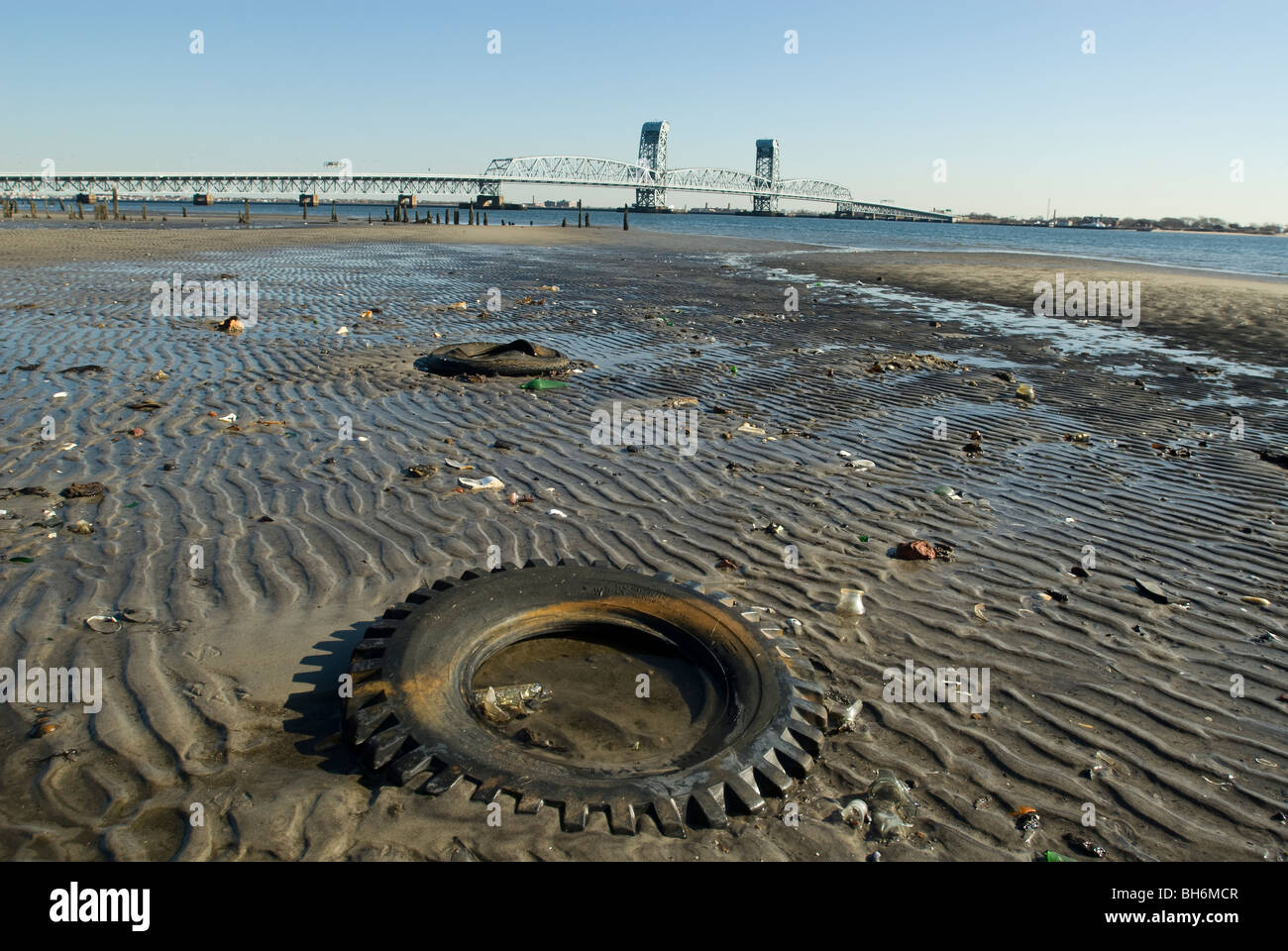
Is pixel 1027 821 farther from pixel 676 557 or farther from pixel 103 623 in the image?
pixel 103 623

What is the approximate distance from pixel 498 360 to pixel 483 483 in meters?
4.08

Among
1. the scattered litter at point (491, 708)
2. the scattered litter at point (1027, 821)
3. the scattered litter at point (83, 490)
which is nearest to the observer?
the scattered litter at point (1027, 821)

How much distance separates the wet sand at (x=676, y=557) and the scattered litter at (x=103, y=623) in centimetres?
5

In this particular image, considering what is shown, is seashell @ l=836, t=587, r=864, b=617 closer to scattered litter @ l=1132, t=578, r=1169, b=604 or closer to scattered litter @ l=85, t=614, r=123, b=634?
scattered litter @ l=1132, t=578, r=1169, b=604

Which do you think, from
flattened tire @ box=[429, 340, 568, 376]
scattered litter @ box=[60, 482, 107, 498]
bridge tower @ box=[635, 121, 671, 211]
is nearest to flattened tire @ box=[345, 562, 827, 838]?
scattered litter @ box=[60, 482, 107, 498]

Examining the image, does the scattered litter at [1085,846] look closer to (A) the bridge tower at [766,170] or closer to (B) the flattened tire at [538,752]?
(B) the flattened tire at [538,752]

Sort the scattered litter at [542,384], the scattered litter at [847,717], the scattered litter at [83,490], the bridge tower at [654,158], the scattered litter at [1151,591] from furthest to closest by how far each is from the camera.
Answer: the bridge tower at [654,158] → the scattered litter at [542,384] → the scattered litter at [83,490] → the scattered litter at [1151,591] → the scattered litter at [847,717]

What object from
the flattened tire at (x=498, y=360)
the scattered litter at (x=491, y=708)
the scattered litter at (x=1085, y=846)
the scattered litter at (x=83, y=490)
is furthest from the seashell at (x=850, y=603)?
the flattened tire at (x=498, y=360)

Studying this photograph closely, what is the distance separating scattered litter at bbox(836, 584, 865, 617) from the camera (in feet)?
15.1

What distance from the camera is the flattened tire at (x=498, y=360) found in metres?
10.0

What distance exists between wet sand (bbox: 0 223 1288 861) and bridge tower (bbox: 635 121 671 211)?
6334 inches

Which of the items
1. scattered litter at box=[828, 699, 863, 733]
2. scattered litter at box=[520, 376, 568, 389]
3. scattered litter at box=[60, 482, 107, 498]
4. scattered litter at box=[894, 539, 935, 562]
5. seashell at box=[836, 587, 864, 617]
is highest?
scattered litter at box=[520, 376, 568, 389]

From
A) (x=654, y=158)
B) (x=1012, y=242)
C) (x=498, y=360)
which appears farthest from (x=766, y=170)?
(x=498, y=360)

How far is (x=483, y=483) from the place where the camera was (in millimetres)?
6371
